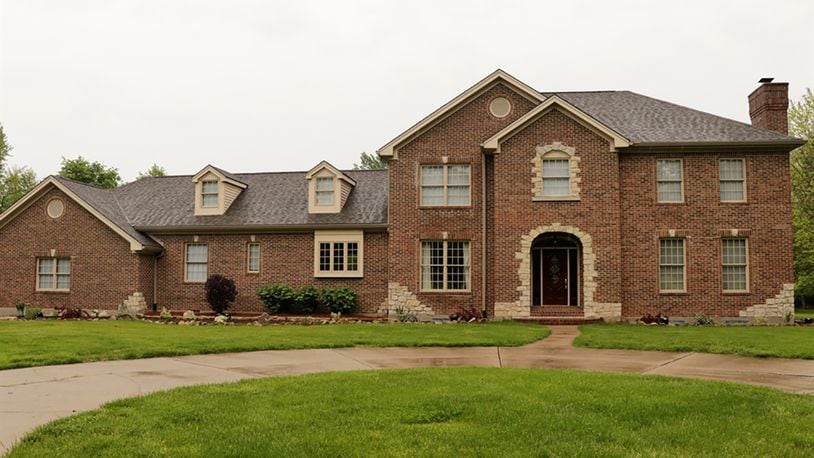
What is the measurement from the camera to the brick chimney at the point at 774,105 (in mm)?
21703

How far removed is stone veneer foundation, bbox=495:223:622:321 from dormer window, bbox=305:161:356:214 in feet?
25.3

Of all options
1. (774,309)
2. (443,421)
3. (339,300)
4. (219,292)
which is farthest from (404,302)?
(443,421)

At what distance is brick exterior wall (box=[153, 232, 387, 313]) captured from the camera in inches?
922

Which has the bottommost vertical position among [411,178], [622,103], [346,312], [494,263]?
[346,312]

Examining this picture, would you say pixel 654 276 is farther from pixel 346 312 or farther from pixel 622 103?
pixel 346 312

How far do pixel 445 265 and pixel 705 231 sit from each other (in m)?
8.72

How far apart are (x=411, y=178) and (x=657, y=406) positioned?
16.1 meters

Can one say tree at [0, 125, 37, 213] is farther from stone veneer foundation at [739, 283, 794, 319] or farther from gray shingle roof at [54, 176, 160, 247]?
stone veneer foundation at [739, 283, 794, 319]

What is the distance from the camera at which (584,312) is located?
67.5 ft

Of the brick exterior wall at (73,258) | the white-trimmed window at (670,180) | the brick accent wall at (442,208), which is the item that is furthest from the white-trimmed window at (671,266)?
the brick exterior wall at (73,258)

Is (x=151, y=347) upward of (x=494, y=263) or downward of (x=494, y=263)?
downward

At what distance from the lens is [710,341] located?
13875mm

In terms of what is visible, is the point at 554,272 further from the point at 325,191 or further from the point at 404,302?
the point at 325,191

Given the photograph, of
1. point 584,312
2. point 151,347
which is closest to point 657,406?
point 151,347
